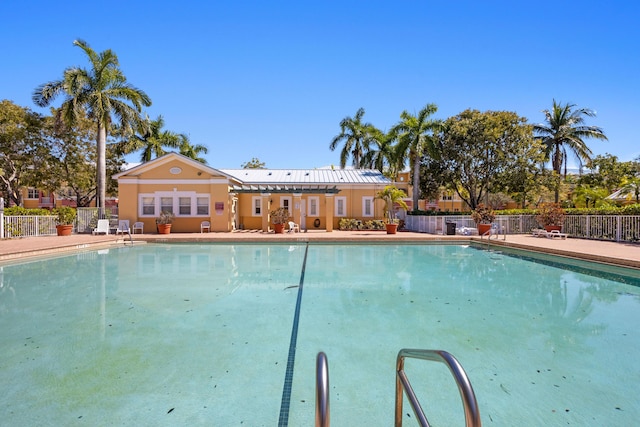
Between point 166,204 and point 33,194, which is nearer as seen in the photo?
point 166,204

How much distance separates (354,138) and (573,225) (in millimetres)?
19278

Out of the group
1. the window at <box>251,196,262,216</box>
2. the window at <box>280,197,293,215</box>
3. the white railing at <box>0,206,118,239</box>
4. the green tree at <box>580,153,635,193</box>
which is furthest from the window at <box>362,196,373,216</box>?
the green tree at <box>580,153,635,193</box>

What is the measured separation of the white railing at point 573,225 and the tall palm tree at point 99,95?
20594mm

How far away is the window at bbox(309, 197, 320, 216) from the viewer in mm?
23703

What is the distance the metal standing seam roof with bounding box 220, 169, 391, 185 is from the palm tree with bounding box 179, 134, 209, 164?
7.50m

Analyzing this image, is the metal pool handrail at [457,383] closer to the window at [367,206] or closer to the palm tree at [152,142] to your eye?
the window at [367,206]

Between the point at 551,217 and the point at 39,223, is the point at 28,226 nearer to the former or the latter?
the point at 39,223

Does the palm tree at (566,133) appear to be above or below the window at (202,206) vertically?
above

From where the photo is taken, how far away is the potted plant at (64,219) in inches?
744

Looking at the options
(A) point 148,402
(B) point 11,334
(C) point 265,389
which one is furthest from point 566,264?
(B) point 11,334

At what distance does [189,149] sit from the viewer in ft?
107

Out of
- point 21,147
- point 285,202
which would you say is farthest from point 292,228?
point 21,147

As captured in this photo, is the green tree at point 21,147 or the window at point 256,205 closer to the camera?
the window at point 256,205

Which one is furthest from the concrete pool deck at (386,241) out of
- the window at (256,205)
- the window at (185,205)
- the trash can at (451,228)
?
the window at (256,205)
